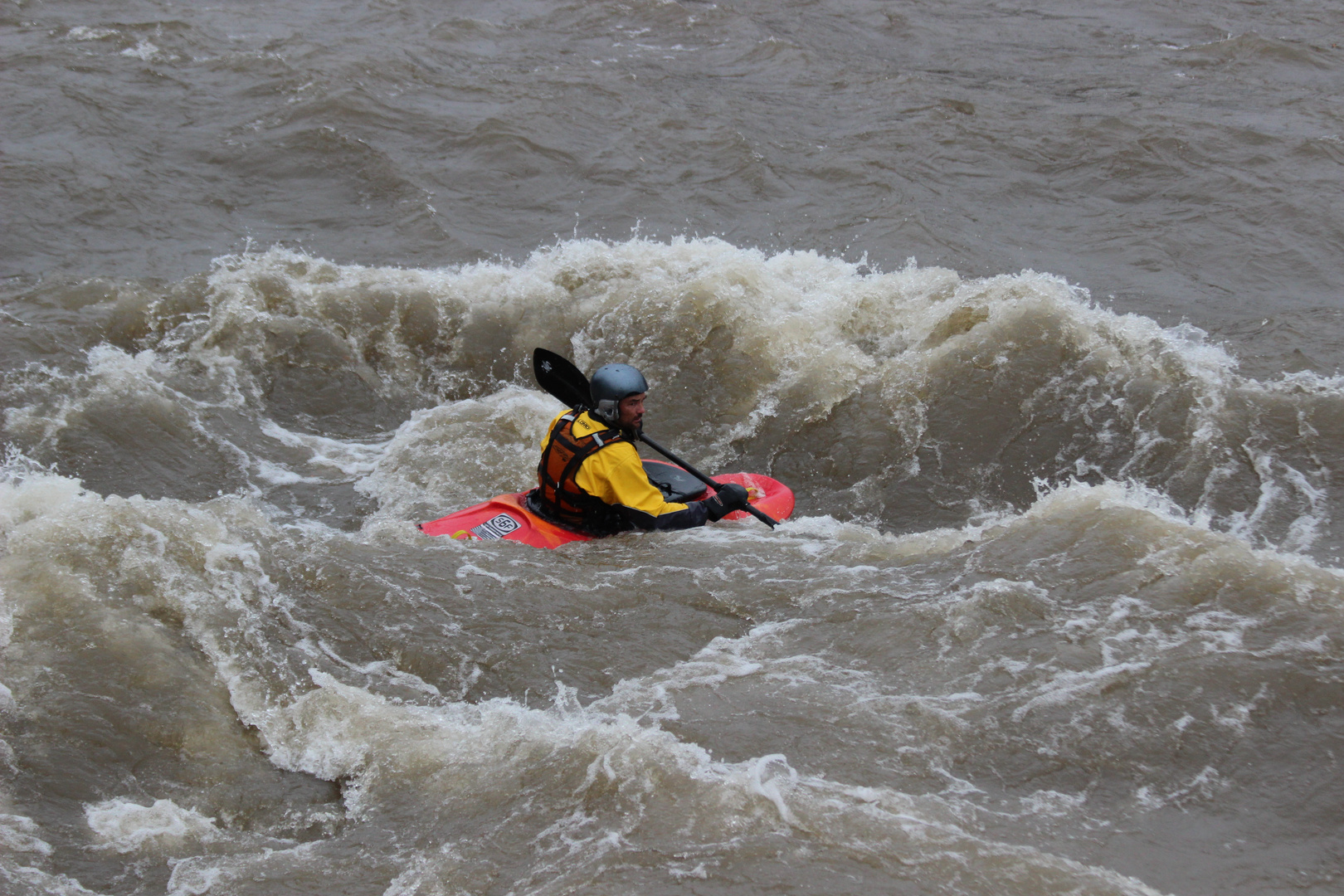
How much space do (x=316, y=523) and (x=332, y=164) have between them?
5411 mm

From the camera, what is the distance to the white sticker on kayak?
198 inches

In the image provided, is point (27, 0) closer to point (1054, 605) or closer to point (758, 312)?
point (758, 312)

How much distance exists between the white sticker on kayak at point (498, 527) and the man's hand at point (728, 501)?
34.4 inches

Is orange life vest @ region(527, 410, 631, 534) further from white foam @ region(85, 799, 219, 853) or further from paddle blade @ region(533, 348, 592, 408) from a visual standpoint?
white foam @ region(85, 799, 219, 853)

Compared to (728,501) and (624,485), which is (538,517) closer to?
(624,485)

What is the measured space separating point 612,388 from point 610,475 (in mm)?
378

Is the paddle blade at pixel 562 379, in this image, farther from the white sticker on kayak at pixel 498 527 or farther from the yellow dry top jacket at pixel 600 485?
the white sticker on kayak at pixel 498 527

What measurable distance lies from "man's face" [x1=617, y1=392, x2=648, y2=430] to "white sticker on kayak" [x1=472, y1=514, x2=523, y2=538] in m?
0.67

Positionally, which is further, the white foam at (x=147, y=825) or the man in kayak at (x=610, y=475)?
the man in kayak at (x=610, y=475)

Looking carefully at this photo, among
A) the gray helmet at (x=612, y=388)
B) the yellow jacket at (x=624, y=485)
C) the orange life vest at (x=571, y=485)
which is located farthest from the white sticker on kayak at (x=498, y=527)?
the gray helmet at (x=612, y=388)

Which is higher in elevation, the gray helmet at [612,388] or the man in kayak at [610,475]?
the gray helmet at [612,388]

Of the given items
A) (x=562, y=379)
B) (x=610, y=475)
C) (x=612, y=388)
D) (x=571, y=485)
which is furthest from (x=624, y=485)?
(x=562, y=379)

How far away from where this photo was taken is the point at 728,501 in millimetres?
5070

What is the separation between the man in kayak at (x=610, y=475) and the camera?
499 centimetres
